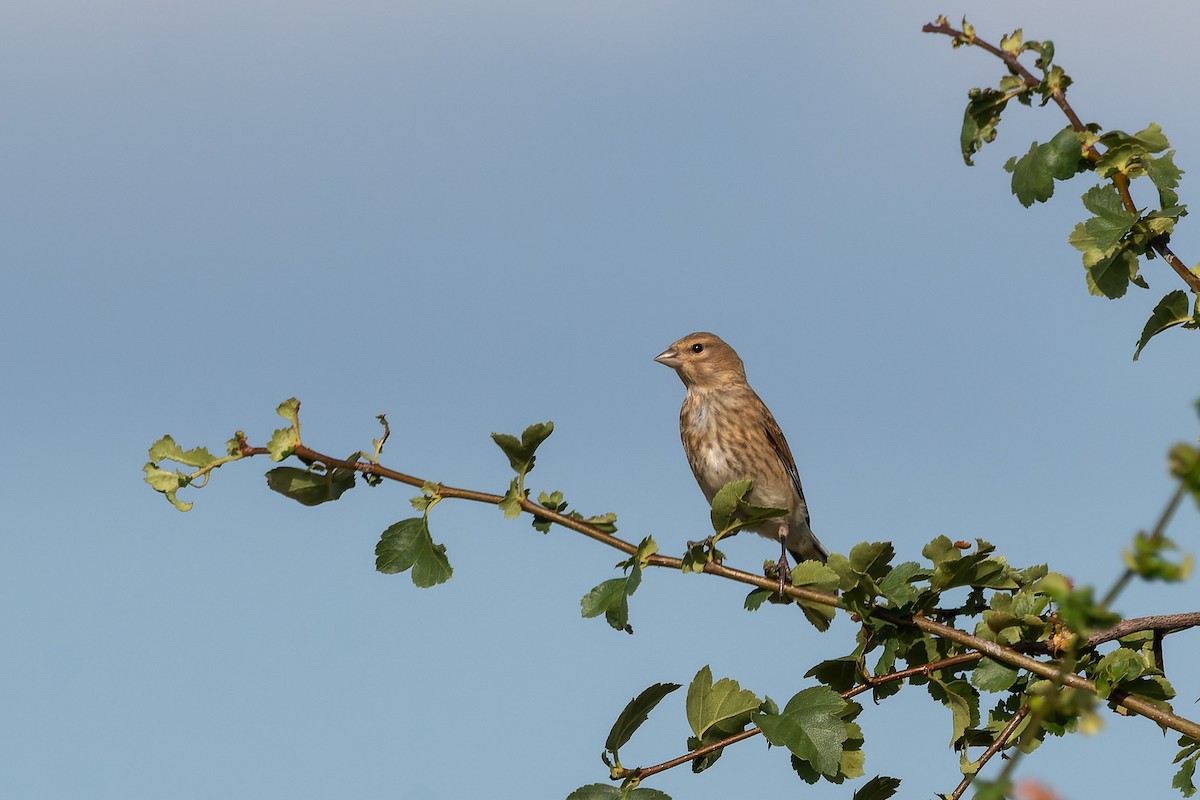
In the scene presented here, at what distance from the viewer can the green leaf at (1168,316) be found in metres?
4.73

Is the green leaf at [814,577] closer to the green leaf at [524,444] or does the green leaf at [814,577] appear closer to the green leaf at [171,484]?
Result: the green leaf at [524,444]

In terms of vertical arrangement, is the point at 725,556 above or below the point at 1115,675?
above

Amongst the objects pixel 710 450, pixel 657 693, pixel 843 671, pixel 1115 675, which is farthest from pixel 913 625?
pixel 710 450

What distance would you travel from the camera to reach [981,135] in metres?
4.95

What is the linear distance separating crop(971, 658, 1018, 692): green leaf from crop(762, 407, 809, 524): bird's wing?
6.20 meters

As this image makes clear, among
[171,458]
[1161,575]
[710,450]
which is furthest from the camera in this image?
[710,450]

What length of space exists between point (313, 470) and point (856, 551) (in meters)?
1.93

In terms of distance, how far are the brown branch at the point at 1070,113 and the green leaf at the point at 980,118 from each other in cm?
11

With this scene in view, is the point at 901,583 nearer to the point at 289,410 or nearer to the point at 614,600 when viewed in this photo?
the point at 614,600

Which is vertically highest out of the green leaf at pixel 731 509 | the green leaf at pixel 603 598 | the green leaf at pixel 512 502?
the green leaf at pixel 512 502

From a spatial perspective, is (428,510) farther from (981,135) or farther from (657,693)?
(981,135)

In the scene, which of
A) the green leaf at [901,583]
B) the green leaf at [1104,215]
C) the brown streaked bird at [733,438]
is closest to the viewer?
the green leaf at [901,583]

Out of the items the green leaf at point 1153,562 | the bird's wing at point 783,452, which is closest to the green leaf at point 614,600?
the green leaf at point 1153,562

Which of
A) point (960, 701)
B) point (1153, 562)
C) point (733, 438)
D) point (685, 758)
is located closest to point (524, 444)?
point (685, 758)
